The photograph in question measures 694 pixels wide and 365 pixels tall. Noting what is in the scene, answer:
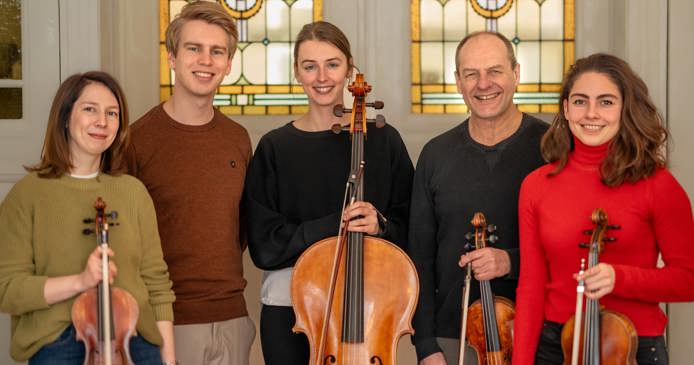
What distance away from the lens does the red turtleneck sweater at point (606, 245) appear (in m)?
2.16

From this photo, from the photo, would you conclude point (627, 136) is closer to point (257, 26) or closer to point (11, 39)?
point (257, 26)

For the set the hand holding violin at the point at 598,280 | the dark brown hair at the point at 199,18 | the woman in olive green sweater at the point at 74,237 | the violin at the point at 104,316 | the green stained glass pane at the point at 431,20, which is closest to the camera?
the hand holding violin at the point at 598,280

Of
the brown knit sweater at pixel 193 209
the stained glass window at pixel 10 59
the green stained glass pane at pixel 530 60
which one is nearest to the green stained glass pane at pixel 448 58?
the green stained glass pane at pixel 530 60

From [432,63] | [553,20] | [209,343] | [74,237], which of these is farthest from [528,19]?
[74,237]

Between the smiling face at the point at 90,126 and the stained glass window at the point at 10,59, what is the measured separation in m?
1.21

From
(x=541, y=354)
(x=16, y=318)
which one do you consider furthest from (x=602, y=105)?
(x=16, y=318)

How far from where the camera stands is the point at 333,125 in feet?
8.61

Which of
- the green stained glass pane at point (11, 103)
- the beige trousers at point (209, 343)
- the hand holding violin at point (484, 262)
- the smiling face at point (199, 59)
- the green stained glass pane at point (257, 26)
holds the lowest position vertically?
the beige trousers at point (209, 343)

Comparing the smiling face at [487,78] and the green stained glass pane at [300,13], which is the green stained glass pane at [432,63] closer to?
the green stained glass pane at [300,13]

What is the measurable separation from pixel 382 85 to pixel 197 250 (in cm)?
140

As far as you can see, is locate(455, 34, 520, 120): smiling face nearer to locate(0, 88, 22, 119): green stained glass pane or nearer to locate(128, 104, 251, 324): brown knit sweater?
locate(128, 104, 251, 324): brown knit sweater

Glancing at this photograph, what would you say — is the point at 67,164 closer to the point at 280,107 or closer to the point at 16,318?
the point at 16,318

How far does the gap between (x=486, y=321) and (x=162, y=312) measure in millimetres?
881

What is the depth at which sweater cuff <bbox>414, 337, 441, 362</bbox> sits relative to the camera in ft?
8.48
